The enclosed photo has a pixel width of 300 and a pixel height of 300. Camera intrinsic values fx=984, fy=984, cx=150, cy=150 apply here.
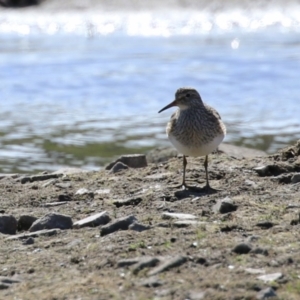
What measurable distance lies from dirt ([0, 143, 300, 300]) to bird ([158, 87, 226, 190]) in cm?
35

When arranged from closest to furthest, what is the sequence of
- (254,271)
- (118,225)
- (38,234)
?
(254,271)
(118,225)
(38,234)

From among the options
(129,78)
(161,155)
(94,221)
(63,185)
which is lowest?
(129,78)

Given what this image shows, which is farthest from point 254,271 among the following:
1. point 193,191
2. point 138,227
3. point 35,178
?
point 35,178

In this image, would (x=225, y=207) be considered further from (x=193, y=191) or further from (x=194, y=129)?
(x=194, y=129)

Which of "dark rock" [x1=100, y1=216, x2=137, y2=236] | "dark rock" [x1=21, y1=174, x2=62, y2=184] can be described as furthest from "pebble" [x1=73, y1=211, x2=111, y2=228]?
"dark rock" [x1=21, y1=174, x2=62, y2=184]

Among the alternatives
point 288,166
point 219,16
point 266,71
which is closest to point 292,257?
point 288,166

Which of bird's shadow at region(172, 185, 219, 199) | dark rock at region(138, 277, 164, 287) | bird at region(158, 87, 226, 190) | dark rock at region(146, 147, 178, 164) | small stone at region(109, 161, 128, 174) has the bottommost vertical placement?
dark rock at region(146, 147, 178, 164)

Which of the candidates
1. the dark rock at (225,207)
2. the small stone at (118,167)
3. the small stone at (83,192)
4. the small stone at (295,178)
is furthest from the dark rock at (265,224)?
the small stone at (118,167)

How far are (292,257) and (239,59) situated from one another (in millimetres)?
19927

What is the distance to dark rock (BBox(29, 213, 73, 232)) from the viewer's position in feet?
27.1

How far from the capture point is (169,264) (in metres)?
6.66

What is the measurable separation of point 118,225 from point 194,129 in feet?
7.79

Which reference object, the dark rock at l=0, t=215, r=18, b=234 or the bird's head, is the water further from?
the dark rock at l=0, t=215, r=18, b=234

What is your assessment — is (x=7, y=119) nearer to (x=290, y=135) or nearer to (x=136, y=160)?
(x=290, y=135)
